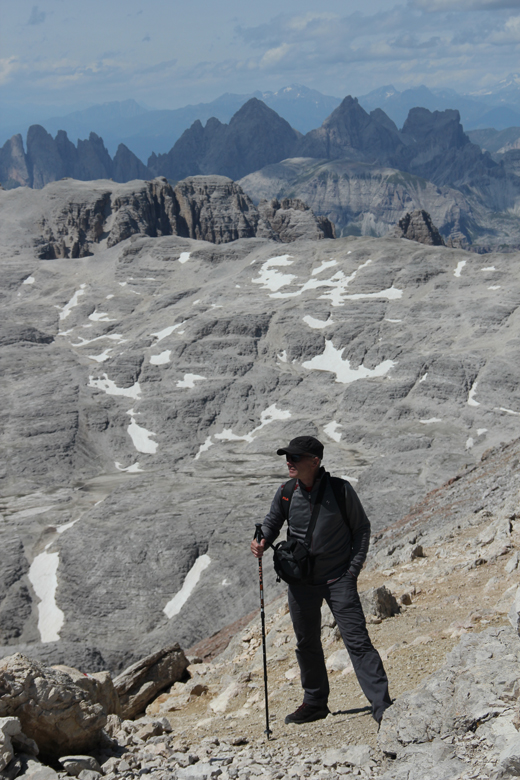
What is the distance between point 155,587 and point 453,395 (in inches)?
2363

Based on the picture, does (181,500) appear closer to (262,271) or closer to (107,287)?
(262,271)

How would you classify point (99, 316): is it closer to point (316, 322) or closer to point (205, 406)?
point (205, 406)

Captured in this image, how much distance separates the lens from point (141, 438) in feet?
360

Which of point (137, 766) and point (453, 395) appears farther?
point (453, 395)

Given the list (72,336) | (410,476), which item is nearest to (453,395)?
(410,476)

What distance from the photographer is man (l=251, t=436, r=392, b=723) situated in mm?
9789

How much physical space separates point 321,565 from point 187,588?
183 ft

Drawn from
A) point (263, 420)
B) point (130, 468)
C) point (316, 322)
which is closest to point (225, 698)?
point (130, 468)

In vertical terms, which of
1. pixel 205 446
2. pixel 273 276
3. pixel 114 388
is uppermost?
pixel 273 276

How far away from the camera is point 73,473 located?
333 feet

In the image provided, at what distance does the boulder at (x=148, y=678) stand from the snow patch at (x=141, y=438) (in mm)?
88412

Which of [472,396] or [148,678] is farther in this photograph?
[472,396]

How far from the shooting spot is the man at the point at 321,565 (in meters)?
9.79

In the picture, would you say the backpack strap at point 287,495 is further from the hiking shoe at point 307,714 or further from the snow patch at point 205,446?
the snow patch at point 205,446
